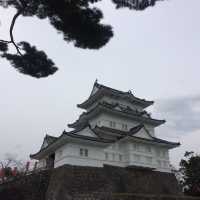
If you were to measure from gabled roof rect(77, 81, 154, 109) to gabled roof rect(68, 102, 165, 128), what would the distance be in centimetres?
171

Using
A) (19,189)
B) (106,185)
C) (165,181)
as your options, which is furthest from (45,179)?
(165,181)

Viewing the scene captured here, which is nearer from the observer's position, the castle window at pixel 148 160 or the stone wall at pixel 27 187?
the stone wall at pixel 27 187

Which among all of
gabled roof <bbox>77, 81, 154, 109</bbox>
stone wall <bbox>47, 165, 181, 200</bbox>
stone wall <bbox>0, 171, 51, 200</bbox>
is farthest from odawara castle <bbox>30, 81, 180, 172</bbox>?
stone wall <bbox>0, 171, 51, 200</bbox>

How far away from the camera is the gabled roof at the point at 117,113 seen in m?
26.5

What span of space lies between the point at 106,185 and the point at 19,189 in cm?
709

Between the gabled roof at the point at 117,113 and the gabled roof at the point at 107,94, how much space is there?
171 cm

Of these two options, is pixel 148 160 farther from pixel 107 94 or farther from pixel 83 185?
pixel 107 94

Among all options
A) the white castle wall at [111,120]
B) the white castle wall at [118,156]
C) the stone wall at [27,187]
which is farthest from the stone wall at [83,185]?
the white castle wall at [111,120]

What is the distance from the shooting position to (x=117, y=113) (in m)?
27.1

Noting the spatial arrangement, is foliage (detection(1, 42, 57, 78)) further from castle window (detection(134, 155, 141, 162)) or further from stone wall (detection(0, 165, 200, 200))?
castle window (detection(134, 155, 141, 162))

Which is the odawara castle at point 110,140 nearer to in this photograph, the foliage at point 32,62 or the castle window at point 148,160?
the castle window at point 148,160

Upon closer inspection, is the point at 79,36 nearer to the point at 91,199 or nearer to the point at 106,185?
the point at 91,199

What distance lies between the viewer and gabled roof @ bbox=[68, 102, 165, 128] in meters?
26.5

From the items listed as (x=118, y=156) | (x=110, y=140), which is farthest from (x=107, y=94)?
(x=118, y=156)
